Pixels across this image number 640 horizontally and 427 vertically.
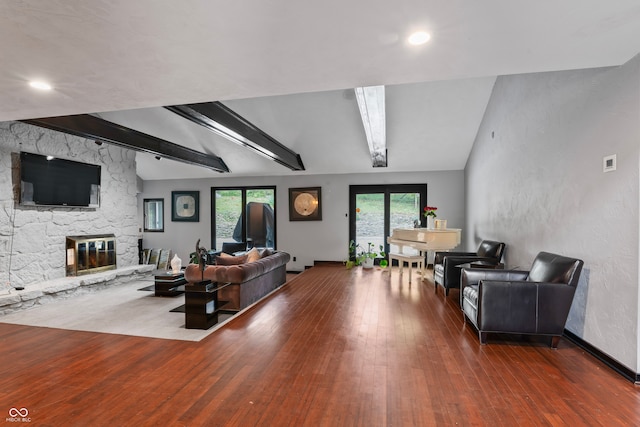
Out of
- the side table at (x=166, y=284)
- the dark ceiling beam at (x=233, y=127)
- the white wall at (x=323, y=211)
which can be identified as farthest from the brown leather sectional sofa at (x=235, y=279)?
the white wall at (x=323, y=211)

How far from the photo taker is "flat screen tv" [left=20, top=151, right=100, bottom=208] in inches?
182

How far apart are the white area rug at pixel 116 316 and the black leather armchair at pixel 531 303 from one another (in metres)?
2.91

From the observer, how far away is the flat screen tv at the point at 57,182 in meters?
4.63

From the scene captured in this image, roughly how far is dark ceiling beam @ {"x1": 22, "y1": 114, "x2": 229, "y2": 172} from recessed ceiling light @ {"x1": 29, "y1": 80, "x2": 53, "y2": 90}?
1.54m

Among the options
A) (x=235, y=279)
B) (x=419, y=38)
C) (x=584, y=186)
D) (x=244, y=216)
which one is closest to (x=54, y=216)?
(x=235, y=279)

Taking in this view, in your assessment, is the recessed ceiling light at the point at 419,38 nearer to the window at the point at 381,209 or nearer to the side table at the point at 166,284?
the side table at the point at 166,284

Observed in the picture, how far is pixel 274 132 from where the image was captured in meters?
6.42

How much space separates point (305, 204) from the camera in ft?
27.9

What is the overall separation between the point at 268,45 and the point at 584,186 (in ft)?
10.1

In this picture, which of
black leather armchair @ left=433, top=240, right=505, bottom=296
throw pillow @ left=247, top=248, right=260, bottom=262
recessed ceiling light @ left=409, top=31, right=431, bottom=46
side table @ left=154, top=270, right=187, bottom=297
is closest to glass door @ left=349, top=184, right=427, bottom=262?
black leather armchair @ left=433, top=240, right=505, bottom=296

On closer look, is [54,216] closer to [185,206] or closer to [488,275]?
[185,206]

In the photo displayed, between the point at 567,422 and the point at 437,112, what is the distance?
5080 mm

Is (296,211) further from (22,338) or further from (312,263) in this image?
(22,338)

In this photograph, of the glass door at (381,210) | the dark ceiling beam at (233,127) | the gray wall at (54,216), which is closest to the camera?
the dark ceiling beam at (233,127)
